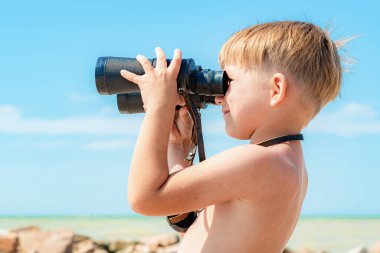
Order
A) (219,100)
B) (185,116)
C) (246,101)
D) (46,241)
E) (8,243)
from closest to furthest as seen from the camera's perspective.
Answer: (246,101), (219,100), (185,116), (46,241), (8,243)

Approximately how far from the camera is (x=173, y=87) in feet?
5.82

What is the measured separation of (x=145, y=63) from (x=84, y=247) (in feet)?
15.8

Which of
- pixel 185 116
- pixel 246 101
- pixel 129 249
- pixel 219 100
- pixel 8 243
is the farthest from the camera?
pixel 129 249

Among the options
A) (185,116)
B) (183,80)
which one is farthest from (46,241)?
(183,80)

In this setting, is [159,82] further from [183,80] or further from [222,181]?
[222,181]

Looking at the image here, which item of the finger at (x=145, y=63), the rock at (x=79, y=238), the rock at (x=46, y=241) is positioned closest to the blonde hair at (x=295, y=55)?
the finger at (x=145, y=63)

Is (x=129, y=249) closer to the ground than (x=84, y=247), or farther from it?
closer to the ground

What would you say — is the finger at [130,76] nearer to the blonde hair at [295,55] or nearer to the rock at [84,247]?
the blonde hair at [295,55]

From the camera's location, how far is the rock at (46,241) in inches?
241

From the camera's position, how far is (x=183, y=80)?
1.82 metres

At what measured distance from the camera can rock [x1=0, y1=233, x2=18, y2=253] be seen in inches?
253

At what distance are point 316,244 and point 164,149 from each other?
27.5 ft

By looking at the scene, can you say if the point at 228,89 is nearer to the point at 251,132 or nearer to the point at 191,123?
the point at 251,132

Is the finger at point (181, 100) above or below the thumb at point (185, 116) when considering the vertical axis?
above
